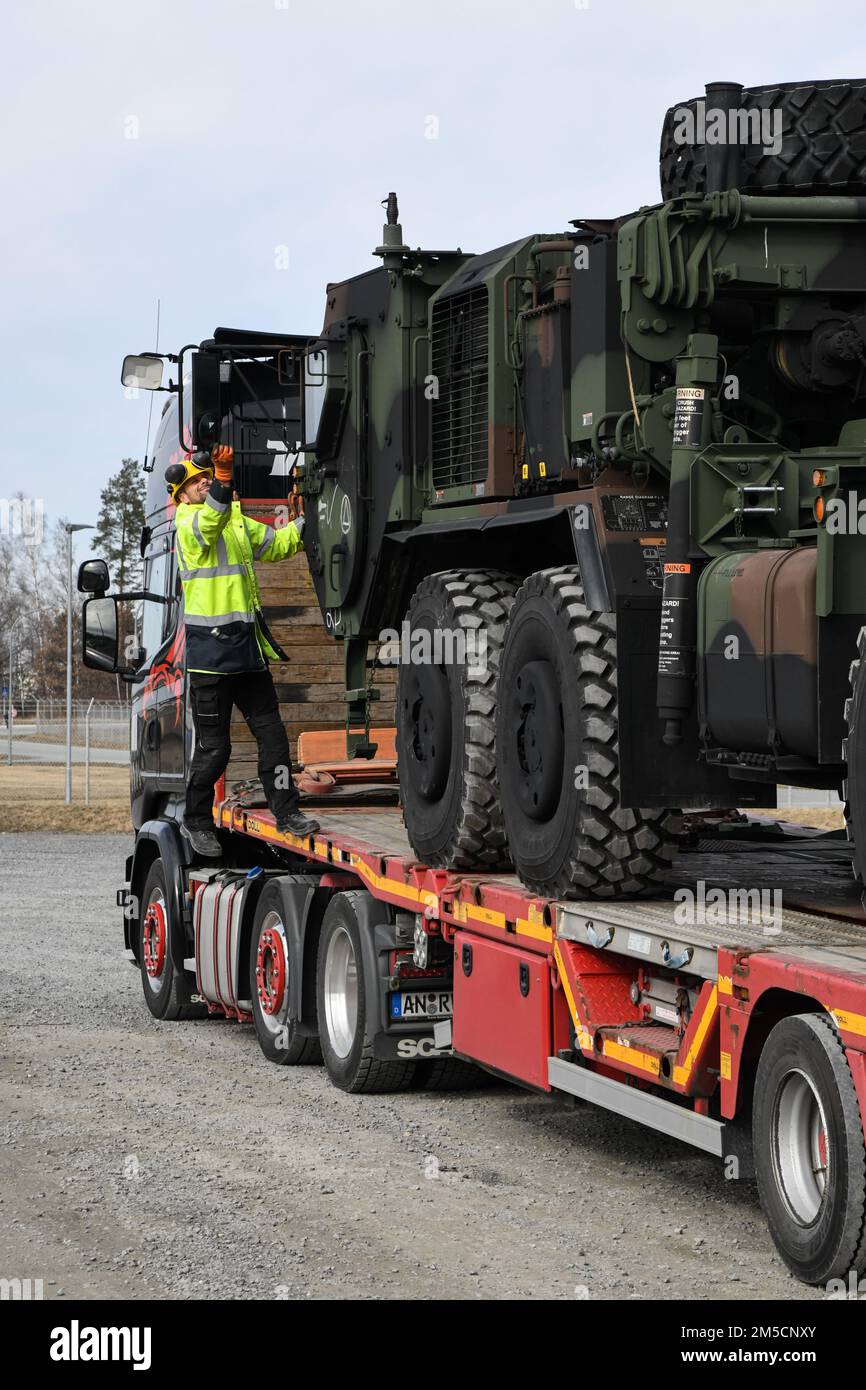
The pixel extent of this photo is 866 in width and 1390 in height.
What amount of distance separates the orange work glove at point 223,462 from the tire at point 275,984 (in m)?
2.21

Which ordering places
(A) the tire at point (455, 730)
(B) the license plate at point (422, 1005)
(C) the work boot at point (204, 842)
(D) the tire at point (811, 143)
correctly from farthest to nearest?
(C) the work boot at point (204, 842) < (B) the license plate at point (422, 1005) < (A) the tire at point (455, 730) < (D) the tire at point (811, 143)

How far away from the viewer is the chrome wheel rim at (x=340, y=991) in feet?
32.4

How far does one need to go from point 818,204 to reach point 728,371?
0.69m

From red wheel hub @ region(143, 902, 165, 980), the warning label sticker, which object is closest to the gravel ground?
red wheel hub @ region(143, 902, 165, 980)

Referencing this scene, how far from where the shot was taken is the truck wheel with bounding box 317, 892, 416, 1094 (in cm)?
945

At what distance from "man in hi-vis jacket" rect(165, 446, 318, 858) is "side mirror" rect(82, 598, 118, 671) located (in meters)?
1.34

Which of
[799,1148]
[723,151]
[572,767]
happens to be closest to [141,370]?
[723,151]

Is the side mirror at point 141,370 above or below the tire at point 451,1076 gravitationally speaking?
above

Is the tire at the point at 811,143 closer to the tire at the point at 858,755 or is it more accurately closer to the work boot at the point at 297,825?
the tire at the point at 858,755

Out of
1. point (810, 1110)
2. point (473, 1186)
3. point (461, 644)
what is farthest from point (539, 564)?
point (810, 1110)

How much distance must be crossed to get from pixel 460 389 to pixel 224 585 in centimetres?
247

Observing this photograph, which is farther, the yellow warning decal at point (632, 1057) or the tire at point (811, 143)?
the tire at point (811, 143)

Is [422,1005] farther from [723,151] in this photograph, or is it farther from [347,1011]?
[723,151]

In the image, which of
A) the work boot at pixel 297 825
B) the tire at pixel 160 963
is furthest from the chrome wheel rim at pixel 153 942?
the work boot at pixel 297 825
